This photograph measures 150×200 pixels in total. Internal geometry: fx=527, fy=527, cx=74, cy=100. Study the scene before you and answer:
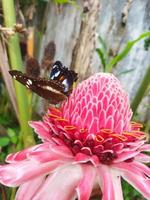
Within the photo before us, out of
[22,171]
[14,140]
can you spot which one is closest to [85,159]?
[22,171]

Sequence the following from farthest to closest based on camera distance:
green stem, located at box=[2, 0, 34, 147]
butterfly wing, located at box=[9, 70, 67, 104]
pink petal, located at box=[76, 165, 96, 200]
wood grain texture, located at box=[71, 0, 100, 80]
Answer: wood grain texture, located at box=[71, 0, 100, 80]
green stem, located at box=[2, 0, 34, 147]
butterfly wing, located at box=[9, 70, 67, 104]
pink petal, located at box=[76, 165, 96, 200]

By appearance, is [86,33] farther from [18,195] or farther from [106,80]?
[18,195]

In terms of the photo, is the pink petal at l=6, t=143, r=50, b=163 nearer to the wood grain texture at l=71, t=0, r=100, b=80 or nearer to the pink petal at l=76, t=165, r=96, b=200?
the pink petal at l=76, t=165, r=96, b=200

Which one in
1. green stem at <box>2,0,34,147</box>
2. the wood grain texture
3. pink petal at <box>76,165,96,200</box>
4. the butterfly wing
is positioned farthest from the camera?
the wood grain texture

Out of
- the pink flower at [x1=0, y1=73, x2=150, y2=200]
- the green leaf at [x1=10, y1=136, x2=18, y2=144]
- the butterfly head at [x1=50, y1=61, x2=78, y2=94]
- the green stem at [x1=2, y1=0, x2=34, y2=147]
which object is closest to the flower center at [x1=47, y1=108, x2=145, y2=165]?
the pink flower at [x1=0, y1=73, x2=150, y2=200]

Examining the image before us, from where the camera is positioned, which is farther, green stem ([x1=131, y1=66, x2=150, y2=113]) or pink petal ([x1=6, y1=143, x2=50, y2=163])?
green stem ([x1=131, y1=66, x2=150, y2=113])

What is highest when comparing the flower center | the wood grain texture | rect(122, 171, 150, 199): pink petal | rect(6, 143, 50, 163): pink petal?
the wood grain texture

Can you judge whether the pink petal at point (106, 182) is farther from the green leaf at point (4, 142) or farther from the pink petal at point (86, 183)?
the green leaf at point (4, 142)
